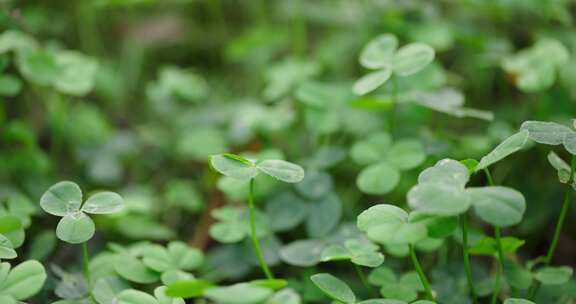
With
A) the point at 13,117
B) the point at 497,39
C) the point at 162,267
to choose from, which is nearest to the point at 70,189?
the point at 162,267

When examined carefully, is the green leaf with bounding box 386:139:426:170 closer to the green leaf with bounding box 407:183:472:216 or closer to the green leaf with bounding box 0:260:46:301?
the green leaf with bounding box 407:183:472:216

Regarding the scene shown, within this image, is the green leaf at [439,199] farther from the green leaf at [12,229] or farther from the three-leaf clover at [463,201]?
the green leaf at [12,229]

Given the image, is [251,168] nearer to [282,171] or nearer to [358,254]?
[282,171]

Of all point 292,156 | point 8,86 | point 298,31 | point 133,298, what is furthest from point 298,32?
point 133,298

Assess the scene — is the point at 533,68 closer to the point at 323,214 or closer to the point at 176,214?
the point at 323,214

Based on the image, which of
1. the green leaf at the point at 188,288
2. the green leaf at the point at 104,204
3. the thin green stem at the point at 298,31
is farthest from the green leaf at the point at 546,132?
the thin green stem at the point at 298,31

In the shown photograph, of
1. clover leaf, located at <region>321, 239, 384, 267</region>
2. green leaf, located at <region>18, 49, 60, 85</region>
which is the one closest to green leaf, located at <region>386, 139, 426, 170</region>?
clover leaf, located at <region>321, 239, 384, 267</region>
